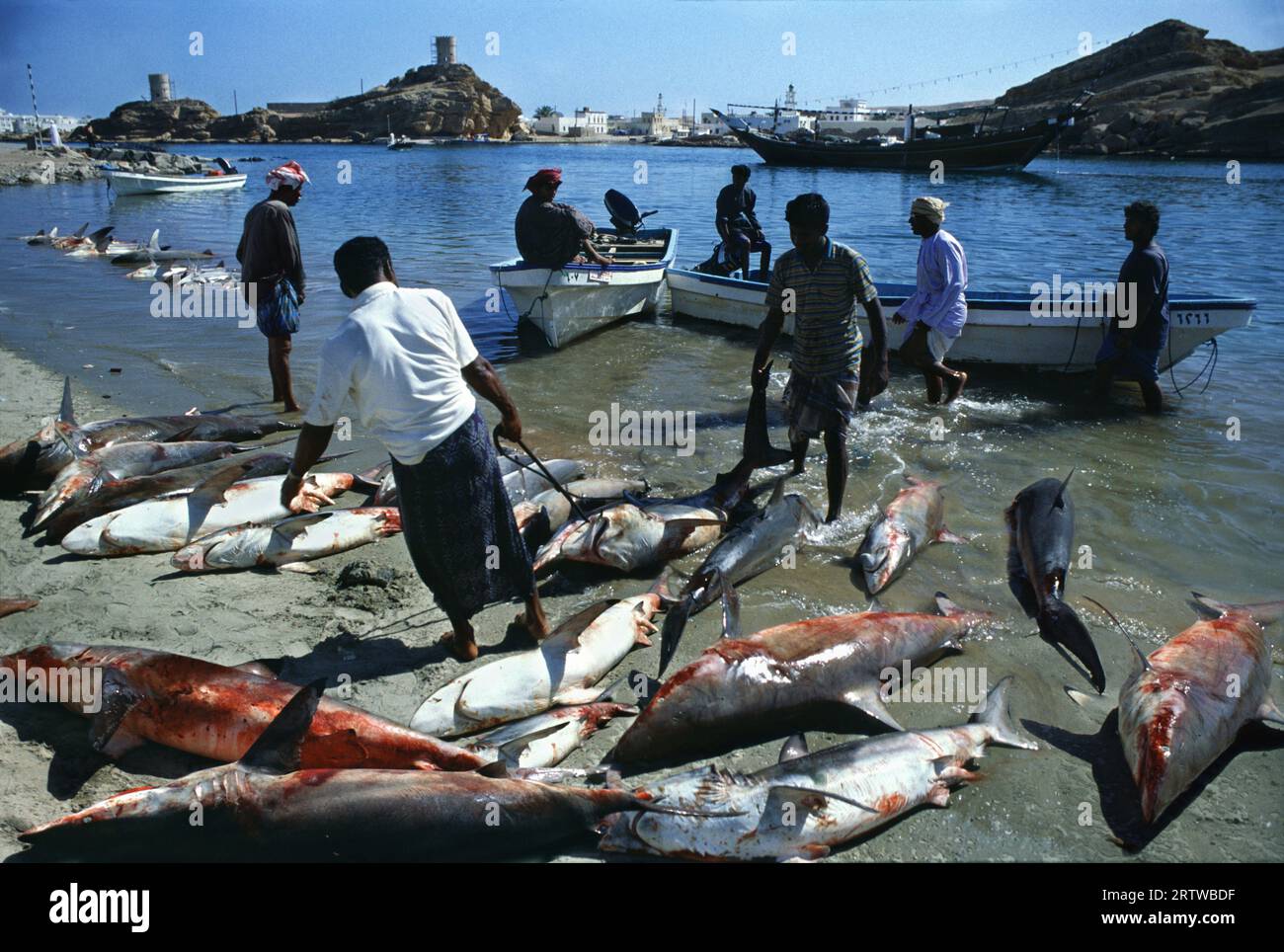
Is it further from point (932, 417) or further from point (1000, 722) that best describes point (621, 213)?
point (1000, 722)

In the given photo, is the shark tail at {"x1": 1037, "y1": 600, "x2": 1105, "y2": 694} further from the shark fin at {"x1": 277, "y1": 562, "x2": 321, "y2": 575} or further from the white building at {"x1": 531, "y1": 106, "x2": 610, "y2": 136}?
the white building at {"x1": 531, "y1": 106, "x2": 610, "y2": 136}

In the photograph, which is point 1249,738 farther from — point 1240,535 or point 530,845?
point 530,845

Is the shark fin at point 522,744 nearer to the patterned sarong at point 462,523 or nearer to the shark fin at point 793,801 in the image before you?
the patterned sarong at point 462,523

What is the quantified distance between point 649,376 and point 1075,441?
5083mm

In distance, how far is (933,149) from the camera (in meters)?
51.5

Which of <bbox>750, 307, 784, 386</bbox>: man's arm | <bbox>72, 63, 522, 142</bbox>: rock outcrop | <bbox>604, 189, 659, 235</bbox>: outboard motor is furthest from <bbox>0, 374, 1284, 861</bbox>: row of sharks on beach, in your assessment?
<bbox>72, 63, 522, 142</bbox>: rock outcrop

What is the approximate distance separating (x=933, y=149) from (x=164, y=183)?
4113 cm

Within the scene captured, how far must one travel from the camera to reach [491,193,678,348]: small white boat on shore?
1191 centimetres

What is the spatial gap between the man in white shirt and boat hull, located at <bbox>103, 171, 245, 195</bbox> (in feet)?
119

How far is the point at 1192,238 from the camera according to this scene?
25.2 metres

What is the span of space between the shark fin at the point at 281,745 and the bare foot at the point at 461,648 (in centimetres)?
118

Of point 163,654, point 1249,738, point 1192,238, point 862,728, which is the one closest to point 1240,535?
point 1249,738

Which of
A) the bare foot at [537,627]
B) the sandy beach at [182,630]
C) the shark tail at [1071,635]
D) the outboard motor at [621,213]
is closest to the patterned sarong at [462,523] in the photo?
the bare foot at [537,627]

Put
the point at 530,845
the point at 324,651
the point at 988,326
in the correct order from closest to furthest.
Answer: the point at 530,845 < the point at 324,651 < the point at 988,326
